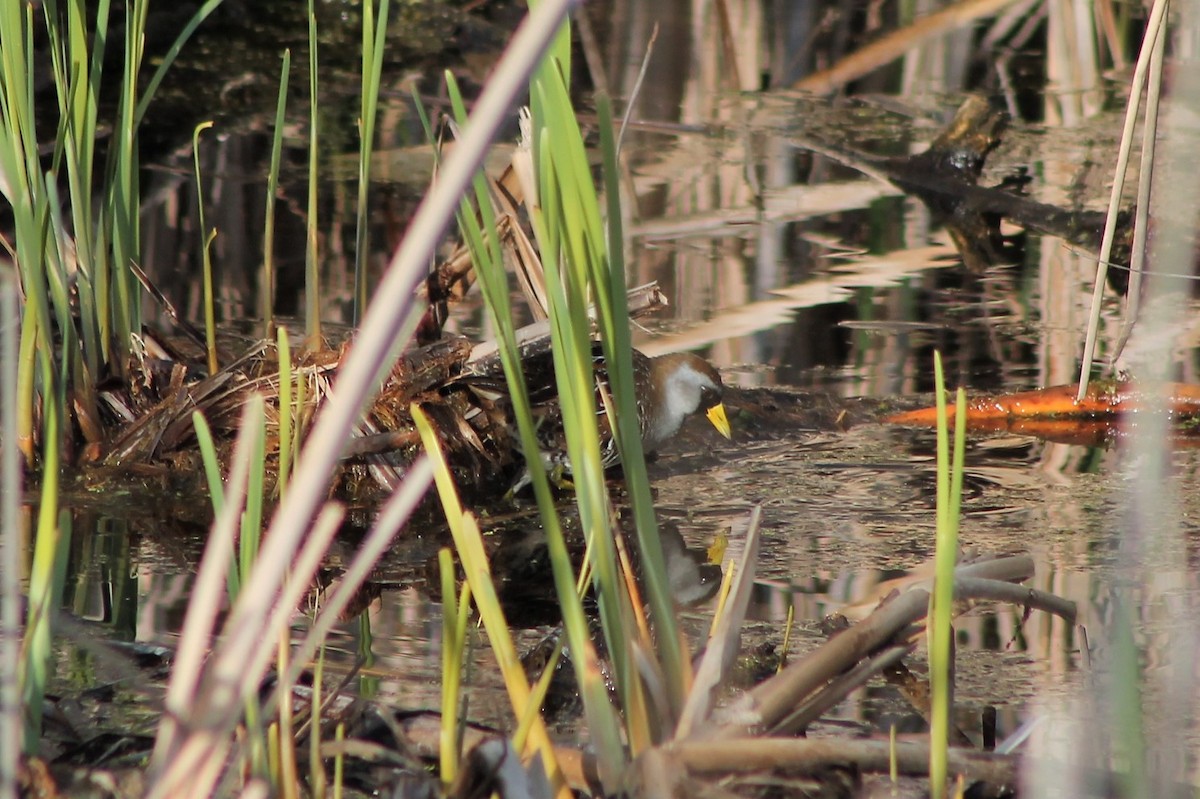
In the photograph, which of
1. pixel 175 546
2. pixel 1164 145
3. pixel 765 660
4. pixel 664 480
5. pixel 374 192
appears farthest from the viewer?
pixel 1164 145

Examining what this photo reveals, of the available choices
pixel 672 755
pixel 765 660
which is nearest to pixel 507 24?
pixel 765 660

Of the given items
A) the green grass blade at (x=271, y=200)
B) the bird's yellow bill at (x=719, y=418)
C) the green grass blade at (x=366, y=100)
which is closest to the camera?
the green grass blade at (x=366, y=100)

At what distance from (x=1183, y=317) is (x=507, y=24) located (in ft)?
18.1

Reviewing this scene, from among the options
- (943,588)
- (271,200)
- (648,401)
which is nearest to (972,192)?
(648,401)

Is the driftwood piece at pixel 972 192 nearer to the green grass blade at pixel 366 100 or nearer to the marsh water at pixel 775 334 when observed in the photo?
the marsh water at pixel 775 334

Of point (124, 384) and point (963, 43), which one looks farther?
point (963, 43)

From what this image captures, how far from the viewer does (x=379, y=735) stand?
6.95 ft

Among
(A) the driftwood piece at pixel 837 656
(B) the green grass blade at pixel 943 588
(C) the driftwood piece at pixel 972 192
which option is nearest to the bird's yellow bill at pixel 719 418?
(A) the driftwood piece at pixel 837 656

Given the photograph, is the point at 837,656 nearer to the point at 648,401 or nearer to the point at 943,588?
the point at 943,588

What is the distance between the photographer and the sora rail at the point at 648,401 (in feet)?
12.3

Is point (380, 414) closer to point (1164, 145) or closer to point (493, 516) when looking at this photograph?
point (493, 516)

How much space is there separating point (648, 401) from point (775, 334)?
40.0 inches

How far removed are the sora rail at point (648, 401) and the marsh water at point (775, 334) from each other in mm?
123

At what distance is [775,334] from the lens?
4875 mm
